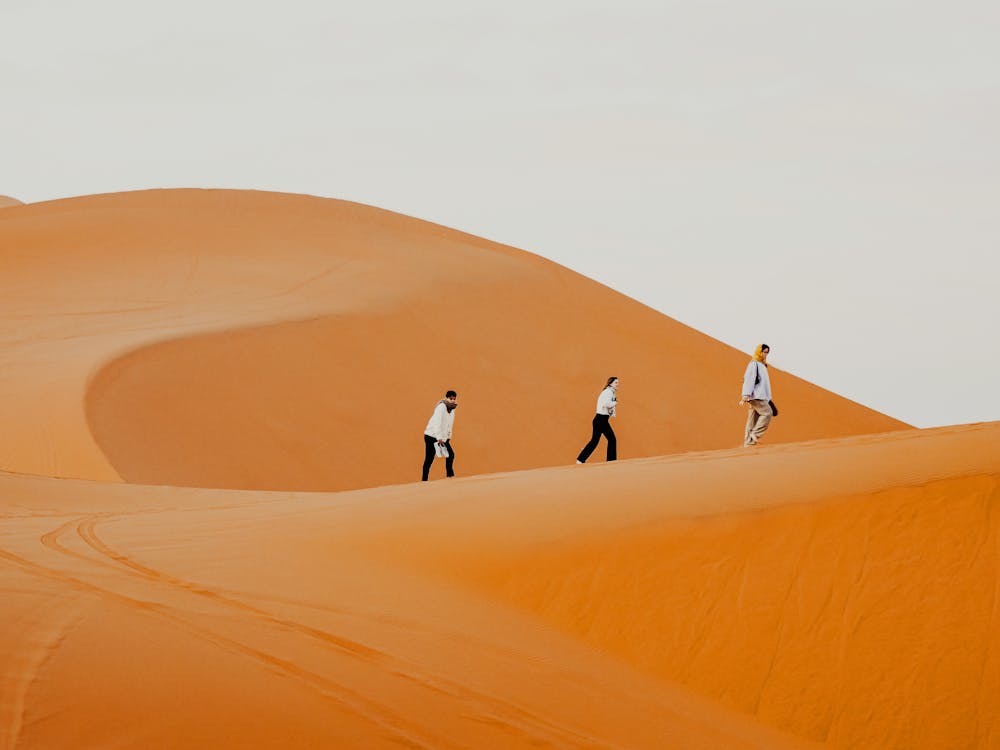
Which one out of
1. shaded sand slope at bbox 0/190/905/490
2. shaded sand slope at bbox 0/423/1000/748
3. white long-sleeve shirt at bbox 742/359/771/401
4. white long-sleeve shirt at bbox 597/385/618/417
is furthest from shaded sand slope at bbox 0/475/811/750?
shaded sand slope at bbox 0/190/905/490

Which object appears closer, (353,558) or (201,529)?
(353,558)

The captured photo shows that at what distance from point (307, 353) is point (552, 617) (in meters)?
19.7

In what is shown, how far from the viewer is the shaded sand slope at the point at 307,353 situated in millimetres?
22281

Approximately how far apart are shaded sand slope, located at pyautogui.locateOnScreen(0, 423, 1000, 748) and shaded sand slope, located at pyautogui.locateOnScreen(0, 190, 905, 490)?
1176 centimetres

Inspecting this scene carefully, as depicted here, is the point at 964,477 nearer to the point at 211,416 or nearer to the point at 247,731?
the point at 247,731

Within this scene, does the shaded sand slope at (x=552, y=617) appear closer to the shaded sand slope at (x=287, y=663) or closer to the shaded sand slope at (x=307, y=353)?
the shaded sand slope at (x=287, y=663)

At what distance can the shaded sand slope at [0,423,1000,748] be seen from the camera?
501 cm

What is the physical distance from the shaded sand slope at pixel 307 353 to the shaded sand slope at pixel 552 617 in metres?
11.8

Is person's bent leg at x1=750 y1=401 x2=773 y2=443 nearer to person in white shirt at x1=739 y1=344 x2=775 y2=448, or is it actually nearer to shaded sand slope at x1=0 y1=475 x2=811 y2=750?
person in white shirt at x1=739 y1=344 x2=775 y2=448

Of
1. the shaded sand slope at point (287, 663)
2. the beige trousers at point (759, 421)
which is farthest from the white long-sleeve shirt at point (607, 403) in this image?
the shaded sand slope at point (287, 663)

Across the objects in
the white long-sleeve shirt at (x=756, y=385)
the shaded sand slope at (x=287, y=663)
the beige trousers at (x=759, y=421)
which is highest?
the white long-sleeve shirt at (x=756, y=385)

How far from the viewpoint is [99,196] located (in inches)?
1610

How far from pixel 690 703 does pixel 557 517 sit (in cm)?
255

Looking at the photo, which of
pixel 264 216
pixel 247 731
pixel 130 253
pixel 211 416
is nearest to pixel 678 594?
pixel 247 731
